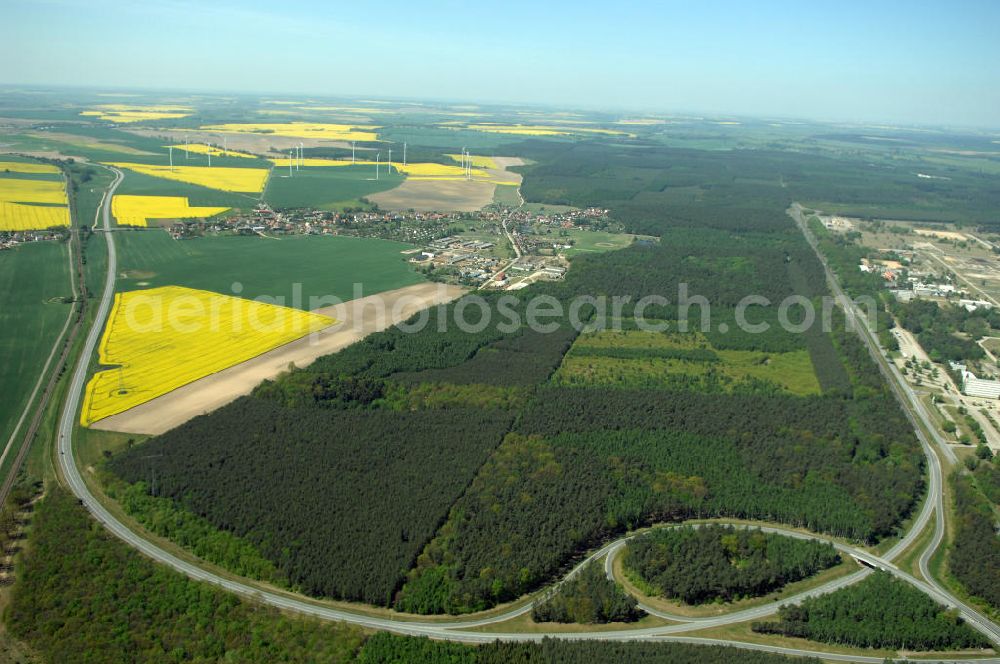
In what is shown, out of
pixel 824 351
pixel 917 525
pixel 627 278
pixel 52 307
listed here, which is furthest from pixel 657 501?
pixel 52 307

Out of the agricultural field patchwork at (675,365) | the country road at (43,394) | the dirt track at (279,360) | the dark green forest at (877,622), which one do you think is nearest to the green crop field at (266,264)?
the dirt track at (279,360)

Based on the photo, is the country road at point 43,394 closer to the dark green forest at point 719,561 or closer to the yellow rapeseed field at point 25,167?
the dark green forest at point 719,561

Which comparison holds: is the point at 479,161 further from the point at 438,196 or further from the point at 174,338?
the point at 174,338

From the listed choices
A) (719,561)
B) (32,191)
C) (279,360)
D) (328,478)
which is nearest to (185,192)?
(32,191)

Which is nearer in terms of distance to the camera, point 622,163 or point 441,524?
point 441,524

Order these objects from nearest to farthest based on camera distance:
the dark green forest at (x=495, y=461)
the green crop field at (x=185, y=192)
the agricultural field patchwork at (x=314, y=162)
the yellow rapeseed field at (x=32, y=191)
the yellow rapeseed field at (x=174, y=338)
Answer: the dark green forest at (x=495, y=461), the yellow rapeseed field at (x=174, y=338), the yellow rapeseed field at (x=32, y=191), the green crop field at (x=185, y=192), the agricultural field patchwork at (x=314, y=162)

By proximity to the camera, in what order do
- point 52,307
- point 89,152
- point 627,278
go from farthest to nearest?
point 89,152 → point 627,278 → point 52,307

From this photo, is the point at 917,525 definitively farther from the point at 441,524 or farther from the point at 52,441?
the point at 52,441
